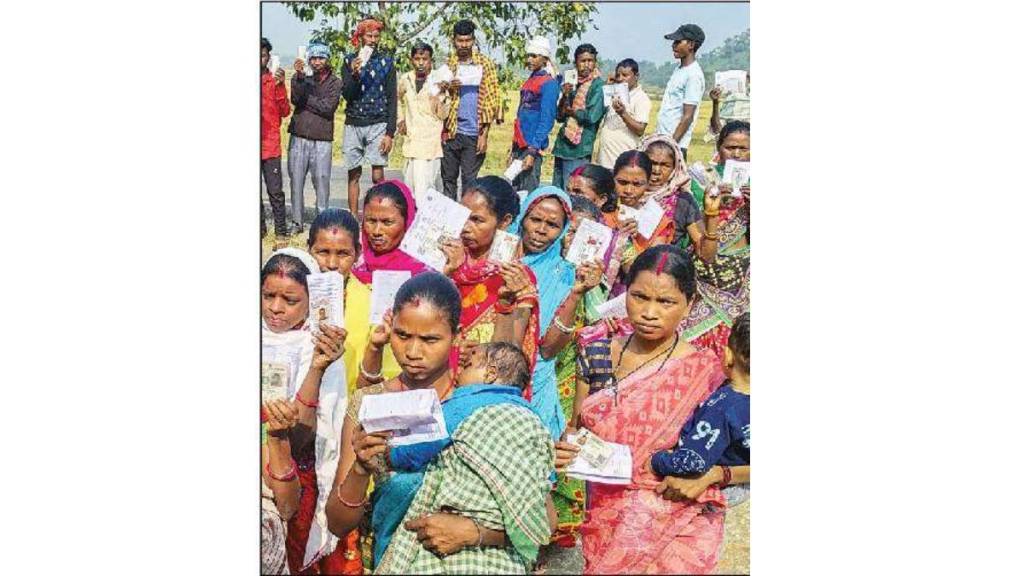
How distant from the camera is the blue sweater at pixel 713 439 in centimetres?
583

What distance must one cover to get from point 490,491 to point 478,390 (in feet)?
1.52

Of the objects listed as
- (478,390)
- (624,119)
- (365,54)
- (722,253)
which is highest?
(365,54)

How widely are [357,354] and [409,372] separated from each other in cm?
31

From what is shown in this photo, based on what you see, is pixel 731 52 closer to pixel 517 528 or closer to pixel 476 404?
pixel 476 404

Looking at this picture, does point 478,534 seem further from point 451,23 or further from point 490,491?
point 451,23

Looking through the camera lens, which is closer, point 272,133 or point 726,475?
point 726,475

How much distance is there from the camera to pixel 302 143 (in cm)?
602

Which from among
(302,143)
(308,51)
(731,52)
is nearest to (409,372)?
(302,143)

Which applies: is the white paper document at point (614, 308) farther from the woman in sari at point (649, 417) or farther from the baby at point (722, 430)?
the baby at point (722, 430)

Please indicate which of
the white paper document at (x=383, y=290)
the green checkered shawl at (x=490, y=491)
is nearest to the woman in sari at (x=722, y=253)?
the green checkered shawl at (x=490, y=491)

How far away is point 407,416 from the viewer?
5637 mm

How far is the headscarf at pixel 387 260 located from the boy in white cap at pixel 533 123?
0.52 m

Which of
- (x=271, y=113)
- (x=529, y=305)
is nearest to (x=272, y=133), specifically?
(x=271, y=113)

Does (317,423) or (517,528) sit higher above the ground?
(317,423)
